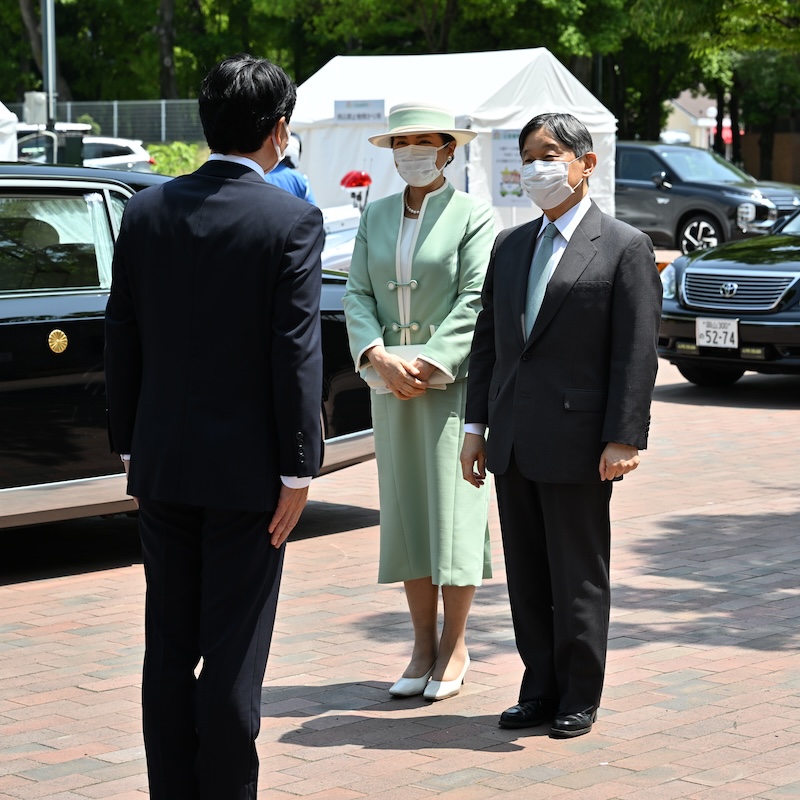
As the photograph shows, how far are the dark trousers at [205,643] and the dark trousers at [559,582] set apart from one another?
1.29 meters

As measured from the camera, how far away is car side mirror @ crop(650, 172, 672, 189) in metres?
24.5

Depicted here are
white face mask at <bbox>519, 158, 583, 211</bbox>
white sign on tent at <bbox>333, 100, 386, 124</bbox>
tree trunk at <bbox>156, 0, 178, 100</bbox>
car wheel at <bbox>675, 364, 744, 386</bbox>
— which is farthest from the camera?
tree trunk at <bbox>156, 0, 178, 100</bbox>

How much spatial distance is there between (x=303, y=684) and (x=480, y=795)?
125 cm

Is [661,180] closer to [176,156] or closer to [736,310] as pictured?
[736,310]

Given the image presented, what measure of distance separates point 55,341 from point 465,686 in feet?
8.37

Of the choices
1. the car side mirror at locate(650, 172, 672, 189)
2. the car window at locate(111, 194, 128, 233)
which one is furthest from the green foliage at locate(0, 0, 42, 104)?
the car window at locate(111, 194, 128, 233)

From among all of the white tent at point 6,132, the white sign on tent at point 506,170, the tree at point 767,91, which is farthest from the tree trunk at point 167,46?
the white tent at point 6,132

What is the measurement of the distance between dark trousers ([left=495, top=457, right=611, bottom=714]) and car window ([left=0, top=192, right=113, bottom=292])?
9.29 ft

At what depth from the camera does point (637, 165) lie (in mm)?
26172

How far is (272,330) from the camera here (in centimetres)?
335

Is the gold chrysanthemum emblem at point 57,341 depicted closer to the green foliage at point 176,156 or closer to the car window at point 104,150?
the car window at point 104,150

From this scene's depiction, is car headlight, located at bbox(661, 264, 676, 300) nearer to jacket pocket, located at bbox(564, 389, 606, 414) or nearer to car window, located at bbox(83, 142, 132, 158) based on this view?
jacket pocket, located at bbox(564, 389, 606, 414)

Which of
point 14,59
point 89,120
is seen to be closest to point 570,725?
point 89,120

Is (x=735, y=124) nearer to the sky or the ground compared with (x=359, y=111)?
nearer to the sky
